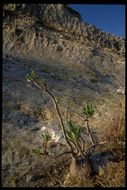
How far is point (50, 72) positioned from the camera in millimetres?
7648

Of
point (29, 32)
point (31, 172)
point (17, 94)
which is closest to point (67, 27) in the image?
point (29, 32)

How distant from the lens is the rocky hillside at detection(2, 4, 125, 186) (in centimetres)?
506

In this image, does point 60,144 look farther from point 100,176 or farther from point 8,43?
point 8,43

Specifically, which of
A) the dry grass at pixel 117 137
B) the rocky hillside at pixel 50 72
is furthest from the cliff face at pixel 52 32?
the dry grass at pixel 117 137

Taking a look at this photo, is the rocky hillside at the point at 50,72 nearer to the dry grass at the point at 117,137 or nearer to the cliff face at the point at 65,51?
the cliff face at the point at 65,51

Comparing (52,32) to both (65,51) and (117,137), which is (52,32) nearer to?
(65,51)

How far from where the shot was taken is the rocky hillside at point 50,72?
5.06 metres

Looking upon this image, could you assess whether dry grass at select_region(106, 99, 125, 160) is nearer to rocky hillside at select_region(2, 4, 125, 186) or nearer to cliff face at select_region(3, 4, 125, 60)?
rocky hillside at select_region(2, 4, 125, 186)

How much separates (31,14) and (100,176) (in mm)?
7372

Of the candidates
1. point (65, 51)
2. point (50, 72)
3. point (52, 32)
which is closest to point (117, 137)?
point (50, 72)

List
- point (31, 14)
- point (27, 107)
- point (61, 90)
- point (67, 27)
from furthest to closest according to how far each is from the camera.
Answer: point (67, 27) → point (31, 14) → point (61, 90) → point (27, 107)

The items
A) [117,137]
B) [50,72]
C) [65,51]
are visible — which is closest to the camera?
[117,137]

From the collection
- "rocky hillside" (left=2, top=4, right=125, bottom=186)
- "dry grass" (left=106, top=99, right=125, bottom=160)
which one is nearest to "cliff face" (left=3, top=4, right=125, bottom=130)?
"rocky hillside" (left=2, top=4, right=125, bottom=186)

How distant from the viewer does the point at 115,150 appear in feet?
15.8
